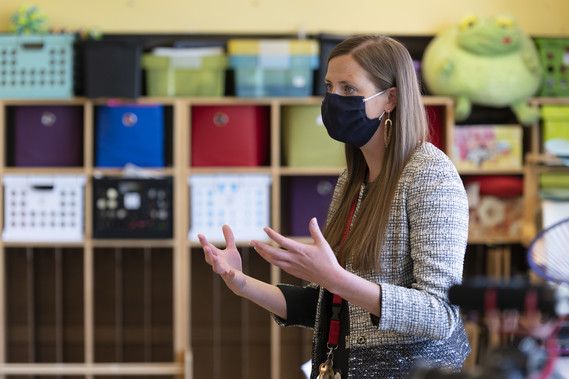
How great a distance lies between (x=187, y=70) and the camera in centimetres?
373

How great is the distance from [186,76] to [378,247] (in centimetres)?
251

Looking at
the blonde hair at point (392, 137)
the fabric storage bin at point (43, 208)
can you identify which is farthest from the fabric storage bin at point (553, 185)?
the blonde hair at point (392, 137)

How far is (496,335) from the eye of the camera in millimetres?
868

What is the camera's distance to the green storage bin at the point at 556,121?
144 inches

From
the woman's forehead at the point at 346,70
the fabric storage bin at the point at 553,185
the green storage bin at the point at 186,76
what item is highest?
the green storage bin at the point at 186,76

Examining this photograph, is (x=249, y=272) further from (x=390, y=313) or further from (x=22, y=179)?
(x=390, y=313)

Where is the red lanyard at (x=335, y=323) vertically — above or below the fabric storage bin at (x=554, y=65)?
below

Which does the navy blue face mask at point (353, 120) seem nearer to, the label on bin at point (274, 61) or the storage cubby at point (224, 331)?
the label on bin at point (274, 61)

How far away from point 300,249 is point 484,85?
2654 mm

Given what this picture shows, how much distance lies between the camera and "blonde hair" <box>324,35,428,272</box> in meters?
1.42

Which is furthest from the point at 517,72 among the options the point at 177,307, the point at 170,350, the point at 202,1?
the point at 170,350

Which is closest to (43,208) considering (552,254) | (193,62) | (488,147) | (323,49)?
(193,62)

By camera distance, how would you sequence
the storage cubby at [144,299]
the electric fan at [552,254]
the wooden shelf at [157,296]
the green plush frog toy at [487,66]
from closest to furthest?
the electric fan at [552,254], the green plush frog toy at [487,66], the wooden shelf at [157,296], the storage cubby at [144,299]

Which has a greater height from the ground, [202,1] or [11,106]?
[202,1]
